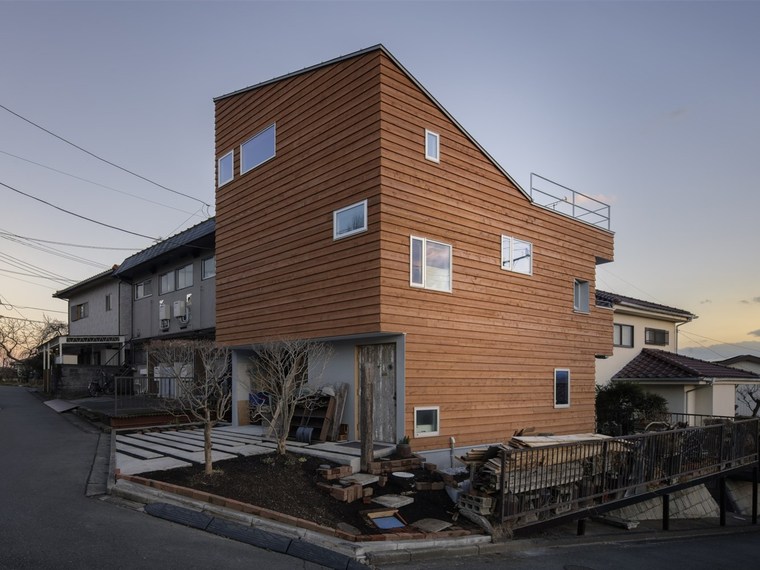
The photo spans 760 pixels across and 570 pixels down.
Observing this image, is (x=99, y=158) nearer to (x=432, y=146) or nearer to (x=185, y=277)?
(x=185, y=277)

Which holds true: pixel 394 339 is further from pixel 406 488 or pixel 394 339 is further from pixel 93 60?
pixel 93 60

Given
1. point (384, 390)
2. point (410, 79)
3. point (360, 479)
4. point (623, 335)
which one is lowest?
point (360, 479)

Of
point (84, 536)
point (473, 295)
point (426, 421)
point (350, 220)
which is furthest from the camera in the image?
point (473, 295)

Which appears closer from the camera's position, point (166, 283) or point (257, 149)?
point (257, 149)

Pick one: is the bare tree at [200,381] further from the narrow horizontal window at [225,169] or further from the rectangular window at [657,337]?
the rectangular window at [657,337]

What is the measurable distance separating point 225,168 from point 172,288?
31.8 ft

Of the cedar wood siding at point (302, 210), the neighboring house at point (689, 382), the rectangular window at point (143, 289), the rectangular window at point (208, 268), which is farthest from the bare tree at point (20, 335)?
the neighboring house at point (689, 382)

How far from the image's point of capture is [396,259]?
11.2m

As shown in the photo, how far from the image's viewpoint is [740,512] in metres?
16.8

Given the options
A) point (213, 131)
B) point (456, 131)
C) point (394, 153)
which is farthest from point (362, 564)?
point (213, 131)

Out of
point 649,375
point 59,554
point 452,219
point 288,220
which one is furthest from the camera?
point 649,375

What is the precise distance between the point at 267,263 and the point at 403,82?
5.77 m

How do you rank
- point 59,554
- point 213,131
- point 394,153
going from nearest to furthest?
point 59,554 < point 394,153 < point 213,131

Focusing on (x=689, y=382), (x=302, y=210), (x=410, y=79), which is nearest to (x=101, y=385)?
(x=302, y=210)
